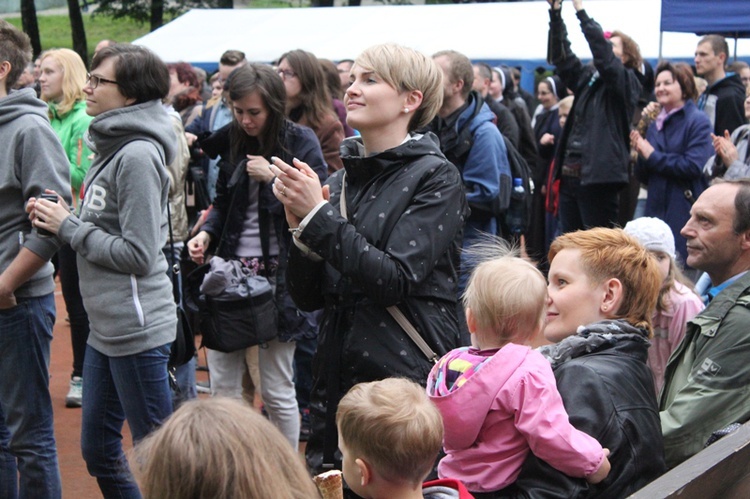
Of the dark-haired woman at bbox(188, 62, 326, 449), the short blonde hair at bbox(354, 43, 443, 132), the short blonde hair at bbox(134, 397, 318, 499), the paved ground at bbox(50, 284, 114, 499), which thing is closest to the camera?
the short blonde hair at bbox(134, 397, 318, 499)

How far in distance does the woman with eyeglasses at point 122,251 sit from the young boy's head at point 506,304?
1.51 metres

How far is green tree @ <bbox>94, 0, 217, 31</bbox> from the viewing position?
36000 millimetres

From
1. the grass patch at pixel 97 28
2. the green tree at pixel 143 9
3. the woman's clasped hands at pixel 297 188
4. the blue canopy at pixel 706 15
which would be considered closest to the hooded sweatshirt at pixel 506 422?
the woman's clasped hands at pixel 297 188

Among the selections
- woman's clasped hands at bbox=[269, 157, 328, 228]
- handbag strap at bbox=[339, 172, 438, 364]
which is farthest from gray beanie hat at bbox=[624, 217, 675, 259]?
woman's clasped hands at bbox=[269, 157, 328, 228]

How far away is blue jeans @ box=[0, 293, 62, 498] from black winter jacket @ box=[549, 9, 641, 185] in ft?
14.3

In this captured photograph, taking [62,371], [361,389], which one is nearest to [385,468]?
[361,389]

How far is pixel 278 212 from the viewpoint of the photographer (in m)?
4.62

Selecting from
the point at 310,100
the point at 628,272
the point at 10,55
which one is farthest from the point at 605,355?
the point at 310,100

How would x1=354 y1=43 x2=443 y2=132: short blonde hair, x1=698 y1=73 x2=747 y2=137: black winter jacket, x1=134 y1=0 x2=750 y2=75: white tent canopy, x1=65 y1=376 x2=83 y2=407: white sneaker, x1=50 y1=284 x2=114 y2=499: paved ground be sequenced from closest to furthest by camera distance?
x1=354 y1=43 x2=443 y2=132: short blonde hair, x1=50 y1=284 x2=114 y2=499: paved ground, x1=65 y1=376 x2=83 y2=407: white sneaker, x1=698 y1=73 x2=747 y2=137: black winter jacket, x1=134 y1=0 x2=750 y2=75: white tent canopy

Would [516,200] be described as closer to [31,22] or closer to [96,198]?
[96,198]

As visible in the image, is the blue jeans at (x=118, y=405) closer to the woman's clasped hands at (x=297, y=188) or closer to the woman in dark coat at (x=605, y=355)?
the woman's clasped hands at (x=297, y=188)

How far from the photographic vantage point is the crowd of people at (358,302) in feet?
7.57

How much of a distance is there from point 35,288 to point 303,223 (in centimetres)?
151

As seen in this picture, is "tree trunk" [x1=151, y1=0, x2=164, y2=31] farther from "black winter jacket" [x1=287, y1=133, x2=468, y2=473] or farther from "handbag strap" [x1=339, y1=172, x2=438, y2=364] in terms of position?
"handbag strap" [x1=339, y1=172, x2=438, y2=364]
